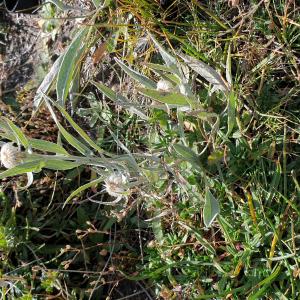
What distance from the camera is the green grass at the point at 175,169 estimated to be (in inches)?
63.7

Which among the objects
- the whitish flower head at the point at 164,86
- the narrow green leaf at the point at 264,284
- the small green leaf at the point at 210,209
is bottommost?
the narrow green leaf at the point at 264,284

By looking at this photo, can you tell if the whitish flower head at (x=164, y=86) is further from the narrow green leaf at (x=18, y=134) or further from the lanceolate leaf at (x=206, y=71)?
the narrow green leaf at (x=18, y=134)

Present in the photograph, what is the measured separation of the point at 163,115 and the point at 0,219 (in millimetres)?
701

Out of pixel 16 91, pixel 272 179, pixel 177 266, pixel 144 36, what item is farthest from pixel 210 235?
pixel 16 91

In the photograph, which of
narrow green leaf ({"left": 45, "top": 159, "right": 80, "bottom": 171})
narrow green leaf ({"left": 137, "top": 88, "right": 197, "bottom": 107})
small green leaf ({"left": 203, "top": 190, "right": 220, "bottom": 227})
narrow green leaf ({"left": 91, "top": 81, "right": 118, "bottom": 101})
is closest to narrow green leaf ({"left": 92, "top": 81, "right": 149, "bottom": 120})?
narrow green leaf ({"left": 91, "top": 81, "right": 118, "bottom": 101})

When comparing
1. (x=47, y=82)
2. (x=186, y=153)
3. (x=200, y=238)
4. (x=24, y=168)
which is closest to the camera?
(x=24, y=168)

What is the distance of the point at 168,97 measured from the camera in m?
1.57

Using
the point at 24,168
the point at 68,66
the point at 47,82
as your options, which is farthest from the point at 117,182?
the point at 47,82

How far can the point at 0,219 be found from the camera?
1996mm

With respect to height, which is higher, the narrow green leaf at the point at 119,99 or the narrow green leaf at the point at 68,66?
the narrow green leaf at the point at 68,66

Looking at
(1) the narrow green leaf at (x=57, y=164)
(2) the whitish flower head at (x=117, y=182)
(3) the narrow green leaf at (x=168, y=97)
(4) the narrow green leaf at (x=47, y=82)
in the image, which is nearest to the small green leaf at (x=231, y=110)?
(3) the narrow green leaf at (x=168, y=97)

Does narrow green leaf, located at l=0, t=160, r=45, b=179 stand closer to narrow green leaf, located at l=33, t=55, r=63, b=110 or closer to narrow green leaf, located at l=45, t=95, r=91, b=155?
narrow green leaf, located at l=45, t=95, r=91, b=155

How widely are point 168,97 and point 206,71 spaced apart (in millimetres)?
166

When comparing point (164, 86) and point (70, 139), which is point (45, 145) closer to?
point (70, 139)
